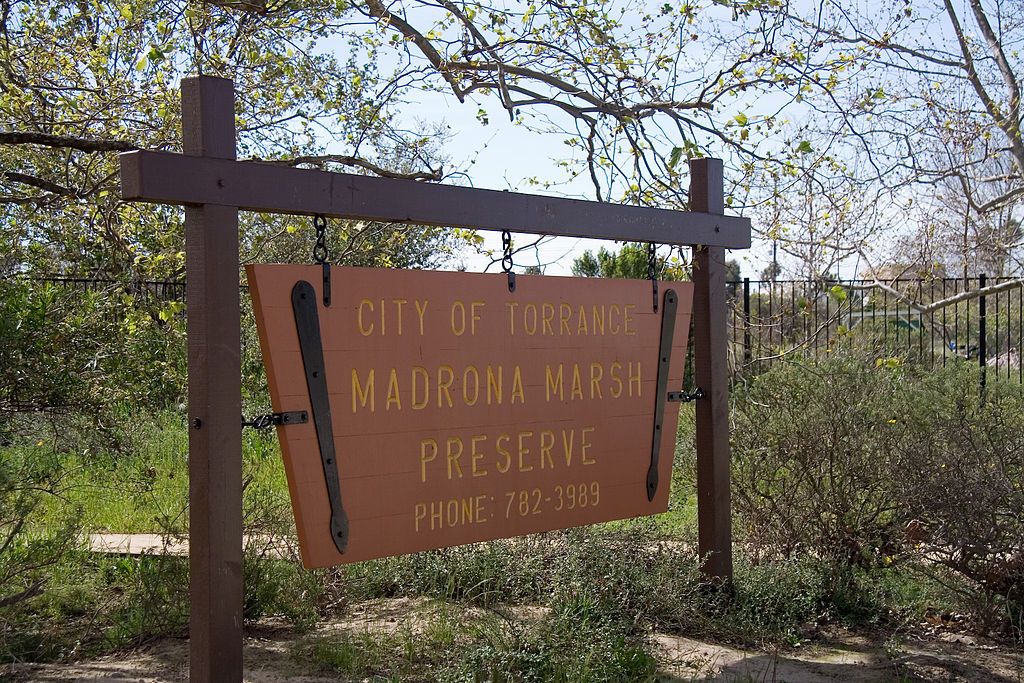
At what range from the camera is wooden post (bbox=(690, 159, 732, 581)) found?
5.16 meters

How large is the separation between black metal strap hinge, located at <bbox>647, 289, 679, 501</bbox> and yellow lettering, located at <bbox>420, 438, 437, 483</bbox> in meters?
1.40

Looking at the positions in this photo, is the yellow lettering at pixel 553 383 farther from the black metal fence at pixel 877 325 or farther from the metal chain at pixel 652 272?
the black metal fence at pixel 877 325

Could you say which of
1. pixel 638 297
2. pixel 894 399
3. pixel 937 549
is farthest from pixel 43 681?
pixel 894 399

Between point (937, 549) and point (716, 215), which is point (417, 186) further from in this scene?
point (937, 549)

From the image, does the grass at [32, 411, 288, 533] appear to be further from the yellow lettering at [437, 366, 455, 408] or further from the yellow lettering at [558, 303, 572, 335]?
the yellow lettering at [558, 303, 572, 335]

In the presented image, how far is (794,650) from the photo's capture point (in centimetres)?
482

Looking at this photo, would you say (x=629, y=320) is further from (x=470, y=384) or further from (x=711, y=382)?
(x=470, y=384)

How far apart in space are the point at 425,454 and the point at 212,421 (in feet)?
3.12

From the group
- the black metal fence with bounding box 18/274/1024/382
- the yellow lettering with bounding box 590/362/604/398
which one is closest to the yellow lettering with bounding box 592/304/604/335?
the yellow lettering with bounding box 590/362/604/398

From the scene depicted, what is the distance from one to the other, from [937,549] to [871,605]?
19.7 inches

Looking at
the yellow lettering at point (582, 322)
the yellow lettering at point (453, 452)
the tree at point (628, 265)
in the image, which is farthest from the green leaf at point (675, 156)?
the yellow lettering at point (453, 452)

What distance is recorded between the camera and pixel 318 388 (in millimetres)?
3545

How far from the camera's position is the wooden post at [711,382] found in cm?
516

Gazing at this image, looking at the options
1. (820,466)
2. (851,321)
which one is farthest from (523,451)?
(851,321)
